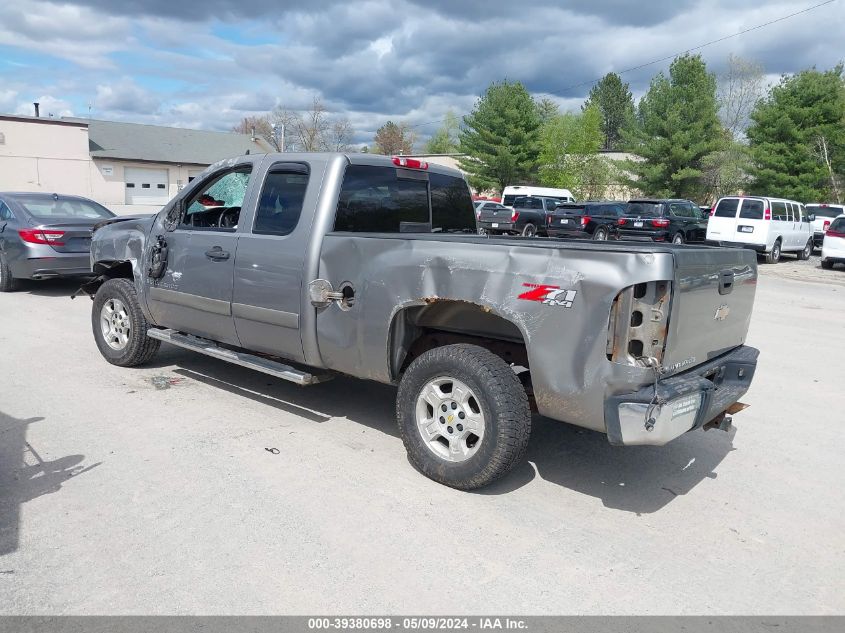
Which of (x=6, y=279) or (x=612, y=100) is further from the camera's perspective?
(x=612, y=100)

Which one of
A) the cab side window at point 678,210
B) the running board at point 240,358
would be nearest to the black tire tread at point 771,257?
the cab side window at point 678,210

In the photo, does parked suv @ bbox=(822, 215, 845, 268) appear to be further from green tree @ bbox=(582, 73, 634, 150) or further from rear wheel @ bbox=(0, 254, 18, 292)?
green tree @ bbox=(582, 73, 634, 150)

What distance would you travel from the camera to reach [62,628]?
280cm

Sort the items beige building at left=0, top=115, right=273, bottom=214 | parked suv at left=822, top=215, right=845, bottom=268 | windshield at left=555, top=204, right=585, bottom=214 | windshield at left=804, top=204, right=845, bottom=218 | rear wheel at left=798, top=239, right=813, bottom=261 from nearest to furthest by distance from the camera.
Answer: parked suv at left=822, top=215, right=845, bottom=268, rear wheel at left=798, top=239, right=813, bottom=261, windshield at left=555, top=204, right=585, bottom=214, windshield at left=804, top=204, right=845, bottom=218, beige building at left=0, top=115, right=273, bottom=214

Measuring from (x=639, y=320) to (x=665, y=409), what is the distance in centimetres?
48

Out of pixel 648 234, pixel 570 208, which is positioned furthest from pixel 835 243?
pixel 570 208

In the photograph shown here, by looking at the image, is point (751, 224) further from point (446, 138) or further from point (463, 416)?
point (446, 138)

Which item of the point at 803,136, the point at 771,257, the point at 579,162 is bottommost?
the point at 771,257

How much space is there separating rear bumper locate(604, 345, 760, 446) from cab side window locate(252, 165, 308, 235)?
2672 mm

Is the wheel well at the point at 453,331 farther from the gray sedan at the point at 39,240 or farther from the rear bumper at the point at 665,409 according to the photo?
the gray sedan at the point at 39,240

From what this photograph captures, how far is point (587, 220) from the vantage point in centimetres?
2344

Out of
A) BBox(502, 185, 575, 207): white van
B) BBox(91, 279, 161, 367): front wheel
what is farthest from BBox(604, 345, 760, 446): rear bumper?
BBox(502, 185, 575, 207): white van

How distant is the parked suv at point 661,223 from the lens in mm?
21547

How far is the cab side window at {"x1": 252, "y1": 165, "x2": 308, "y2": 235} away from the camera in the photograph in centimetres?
499
